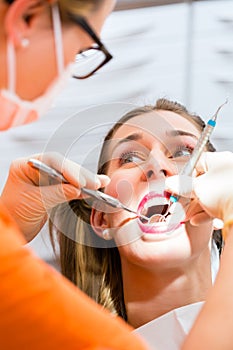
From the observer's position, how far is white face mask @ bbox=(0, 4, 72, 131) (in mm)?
789

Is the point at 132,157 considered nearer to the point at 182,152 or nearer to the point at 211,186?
the point at 182,152

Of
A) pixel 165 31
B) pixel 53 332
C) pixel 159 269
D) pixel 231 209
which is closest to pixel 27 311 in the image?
pixel 53 332

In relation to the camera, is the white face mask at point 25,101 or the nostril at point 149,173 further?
the nostril at point 149,173

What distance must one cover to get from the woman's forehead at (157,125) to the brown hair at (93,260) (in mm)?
42

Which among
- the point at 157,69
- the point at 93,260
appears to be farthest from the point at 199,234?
the point at 157,69

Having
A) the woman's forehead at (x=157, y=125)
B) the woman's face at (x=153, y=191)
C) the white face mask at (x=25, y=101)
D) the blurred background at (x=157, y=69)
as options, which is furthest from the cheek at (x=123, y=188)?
the white face mask at (x=25, y=101)

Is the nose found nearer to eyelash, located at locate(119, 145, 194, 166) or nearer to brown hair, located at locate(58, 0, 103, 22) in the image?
eyelash, located at locate(119, 145, 194, 166)

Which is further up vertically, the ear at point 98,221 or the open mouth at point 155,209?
the open mouth at point 155,209

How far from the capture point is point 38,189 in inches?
61.7

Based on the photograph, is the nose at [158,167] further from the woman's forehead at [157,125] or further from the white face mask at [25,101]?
→ the white face mask at [25,101]

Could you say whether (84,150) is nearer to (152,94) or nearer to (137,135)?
(137,135)

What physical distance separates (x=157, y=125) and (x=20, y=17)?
2.45ft

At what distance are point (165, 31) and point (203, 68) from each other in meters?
0.16

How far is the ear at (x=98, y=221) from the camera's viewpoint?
5.01 feet
